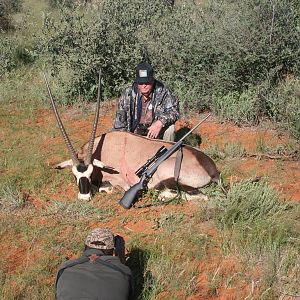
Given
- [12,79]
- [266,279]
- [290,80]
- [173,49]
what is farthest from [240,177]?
[12,79]

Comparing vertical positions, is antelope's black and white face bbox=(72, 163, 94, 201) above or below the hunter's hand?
below

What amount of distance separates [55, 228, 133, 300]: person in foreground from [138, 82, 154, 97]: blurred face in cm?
303

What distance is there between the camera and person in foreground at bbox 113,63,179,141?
6262mm

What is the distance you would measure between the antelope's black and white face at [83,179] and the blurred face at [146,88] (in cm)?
129

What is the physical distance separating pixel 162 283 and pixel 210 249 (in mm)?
664

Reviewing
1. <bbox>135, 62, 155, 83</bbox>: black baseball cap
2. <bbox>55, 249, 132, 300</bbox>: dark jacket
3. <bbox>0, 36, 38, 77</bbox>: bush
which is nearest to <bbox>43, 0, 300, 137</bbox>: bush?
<bbox>0, 36, 38, 77</bbox>: bush

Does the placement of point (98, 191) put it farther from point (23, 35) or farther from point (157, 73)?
point (23, 35)

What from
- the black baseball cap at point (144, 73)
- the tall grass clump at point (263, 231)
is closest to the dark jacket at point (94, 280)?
the tall grass clump at point (263, 231)

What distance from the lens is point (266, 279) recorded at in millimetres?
3773

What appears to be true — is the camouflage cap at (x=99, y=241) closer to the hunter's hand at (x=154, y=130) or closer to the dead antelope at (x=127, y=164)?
the dead antelope at (x=127, y=164)

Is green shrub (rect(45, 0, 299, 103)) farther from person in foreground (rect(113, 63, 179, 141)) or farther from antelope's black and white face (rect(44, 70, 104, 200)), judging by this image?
antelope's black and white face (rect(44, 70, 104, 200))

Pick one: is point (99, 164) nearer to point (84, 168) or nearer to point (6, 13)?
point (84, 168)

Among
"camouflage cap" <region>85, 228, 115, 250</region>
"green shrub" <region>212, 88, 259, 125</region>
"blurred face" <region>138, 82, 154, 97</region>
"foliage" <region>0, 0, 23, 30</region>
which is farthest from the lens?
"foliage" <region>0, 0, 23, 30</region>

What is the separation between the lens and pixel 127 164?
569 centimetres
